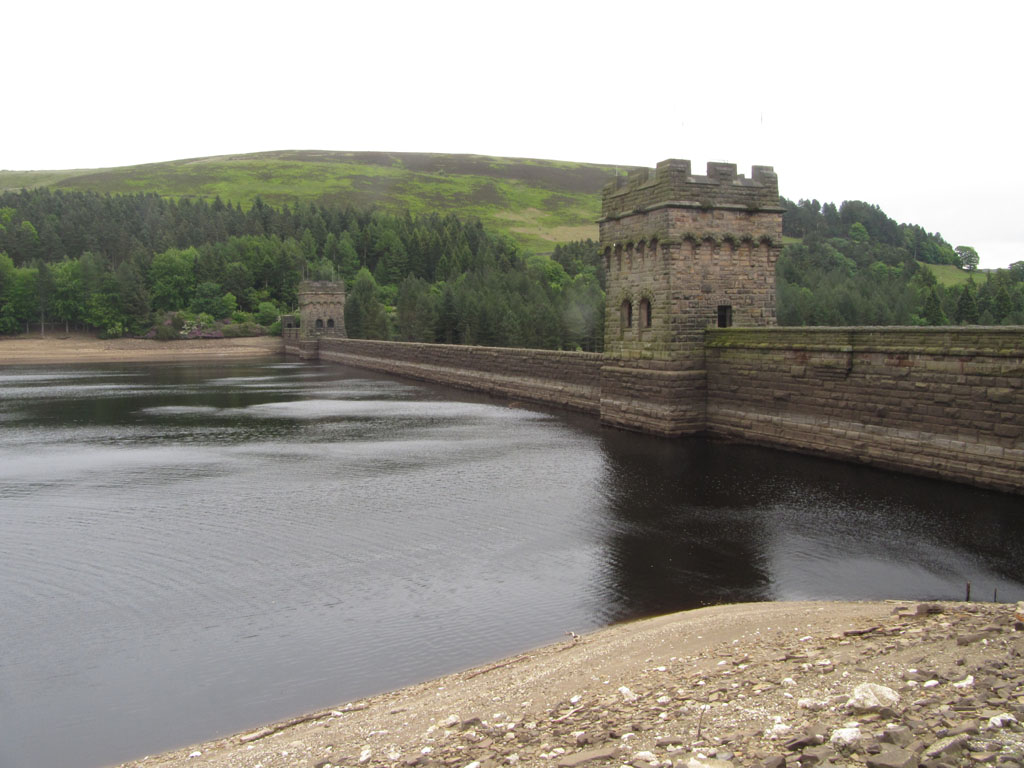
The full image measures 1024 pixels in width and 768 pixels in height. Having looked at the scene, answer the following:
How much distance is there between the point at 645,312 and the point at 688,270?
1.80 meters

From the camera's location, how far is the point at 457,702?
648 centimetres

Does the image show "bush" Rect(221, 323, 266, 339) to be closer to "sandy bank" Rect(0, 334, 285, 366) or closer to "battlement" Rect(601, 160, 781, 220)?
"sandy bank" Rect(0, 334, 285, 366)

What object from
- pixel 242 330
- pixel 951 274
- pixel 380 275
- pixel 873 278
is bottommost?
pixel 242 330

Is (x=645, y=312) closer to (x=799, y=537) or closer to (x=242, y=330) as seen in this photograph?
(x=799, y=537)

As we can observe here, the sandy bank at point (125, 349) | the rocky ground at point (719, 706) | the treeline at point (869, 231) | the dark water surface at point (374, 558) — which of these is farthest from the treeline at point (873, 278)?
Result: the sandy bank at point (125, 349)

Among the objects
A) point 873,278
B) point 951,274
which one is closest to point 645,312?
point 873,278

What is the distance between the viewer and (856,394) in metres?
16.6

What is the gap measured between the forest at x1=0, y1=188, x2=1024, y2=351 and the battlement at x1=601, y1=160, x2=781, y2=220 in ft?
127

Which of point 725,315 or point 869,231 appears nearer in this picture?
point 725,315

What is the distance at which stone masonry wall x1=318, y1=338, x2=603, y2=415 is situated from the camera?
27.2 meters

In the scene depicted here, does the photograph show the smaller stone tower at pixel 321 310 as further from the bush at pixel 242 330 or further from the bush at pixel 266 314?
the bush at pixel 266 314

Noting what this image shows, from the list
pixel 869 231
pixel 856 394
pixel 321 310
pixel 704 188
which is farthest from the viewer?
pixel 869 231

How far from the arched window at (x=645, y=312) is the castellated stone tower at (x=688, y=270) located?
3cm

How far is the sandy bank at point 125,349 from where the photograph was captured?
75.3 meters
